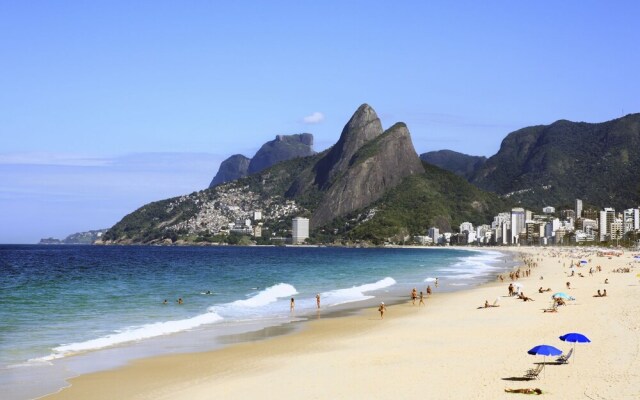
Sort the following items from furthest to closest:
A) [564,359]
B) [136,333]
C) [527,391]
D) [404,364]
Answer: [136,333] → [404,364] → [564,359] → [527,391]

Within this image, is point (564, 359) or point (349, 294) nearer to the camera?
point (564, 359)

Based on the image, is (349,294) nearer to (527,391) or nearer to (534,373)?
(534,373)

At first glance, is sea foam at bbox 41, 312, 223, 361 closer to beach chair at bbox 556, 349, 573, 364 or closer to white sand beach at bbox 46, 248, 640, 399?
white sand beach at bbox 46, 248, 640, 399

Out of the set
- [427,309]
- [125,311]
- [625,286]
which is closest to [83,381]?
[125,311]

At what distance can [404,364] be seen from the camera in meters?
21.1

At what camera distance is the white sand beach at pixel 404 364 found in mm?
17438

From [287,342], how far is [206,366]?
5629mm

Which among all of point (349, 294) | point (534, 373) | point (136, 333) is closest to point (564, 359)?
point (534, 373)

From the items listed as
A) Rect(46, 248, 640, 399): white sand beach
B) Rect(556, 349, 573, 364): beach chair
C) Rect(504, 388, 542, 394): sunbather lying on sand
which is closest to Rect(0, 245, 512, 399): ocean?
Rect(46, 248, 640, 399): white sand beach

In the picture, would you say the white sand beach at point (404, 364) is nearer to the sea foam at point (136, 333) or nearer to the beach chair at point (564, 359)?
the beach chair at point (564, 359)

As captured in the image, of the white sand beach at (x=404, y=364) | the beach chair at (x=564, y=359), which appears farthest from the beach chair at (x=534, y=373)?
the beach chair at (x=564, y=359)

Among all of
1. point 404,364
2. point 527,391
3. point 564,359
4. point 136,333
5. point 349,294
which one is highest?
point 564,359

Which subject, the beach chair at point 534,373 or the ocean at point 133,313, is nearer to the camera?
the beach chair at point 534,373

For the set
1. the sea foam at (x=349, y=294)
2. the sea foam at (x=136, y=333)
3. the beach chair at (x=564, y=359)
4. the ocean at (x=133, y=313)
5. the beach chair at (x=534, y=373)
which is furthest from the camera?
the sea foam at (x=349, y=294)
